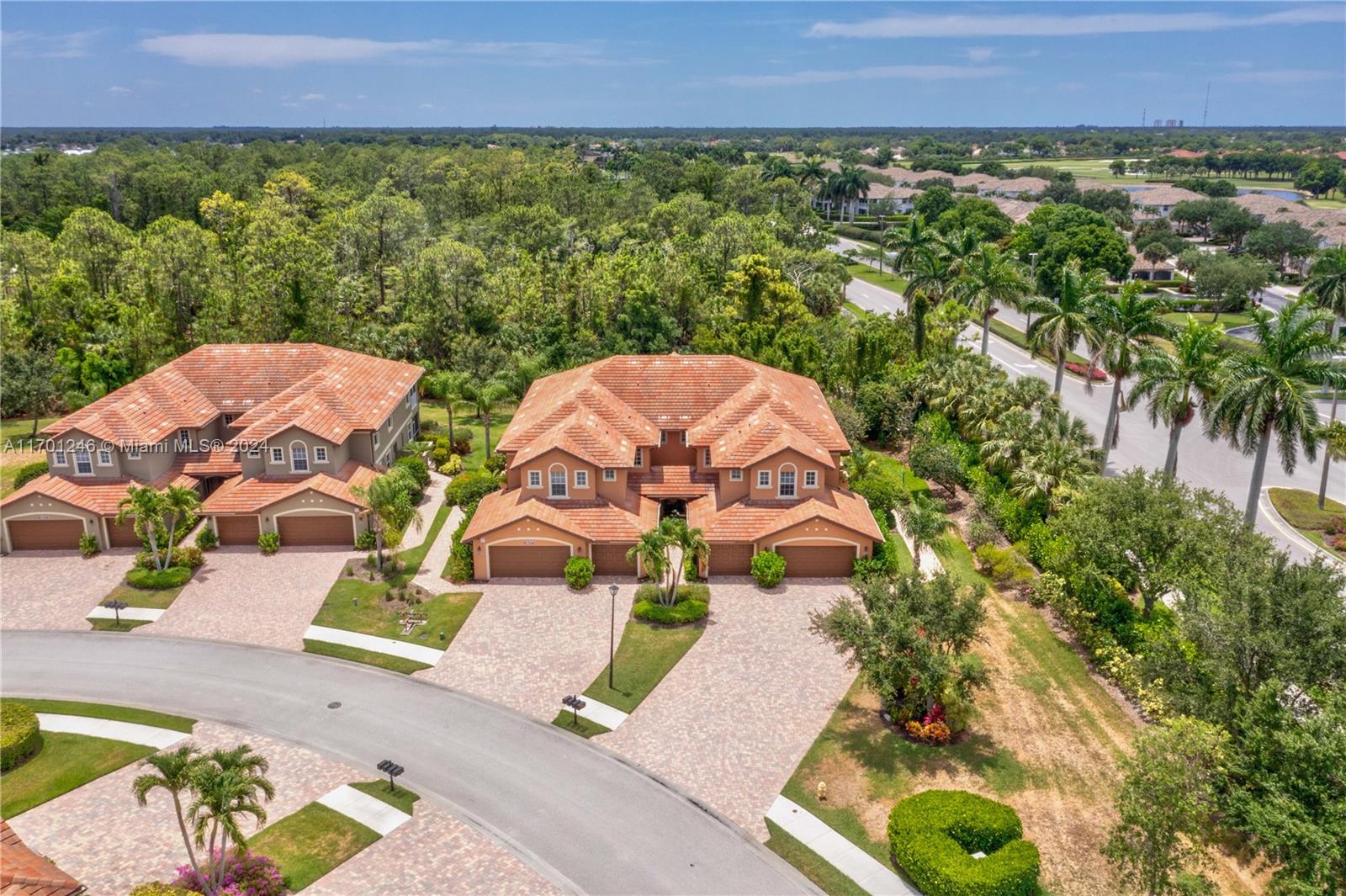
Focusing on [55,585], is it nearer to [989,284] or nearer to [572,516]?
[572,516]

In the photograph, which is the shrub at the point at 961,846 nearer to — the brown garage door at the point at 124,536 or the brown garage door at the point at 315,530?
the brown garage door at the point at 315,530

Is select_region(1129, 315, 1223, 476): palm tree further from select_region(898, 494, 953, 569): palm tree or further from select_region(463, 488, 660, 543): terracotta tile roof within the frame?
select_region(463, 488, 660, 543): terracotta tile roof

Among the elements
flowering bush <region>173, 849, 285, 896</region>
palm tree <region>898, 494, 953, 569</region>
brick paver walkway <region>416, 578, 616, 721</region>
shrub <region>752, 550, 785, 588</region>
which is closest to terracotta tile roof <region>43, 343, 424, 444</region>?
brick paver walkway <region>416, 578, 616, 721</region>

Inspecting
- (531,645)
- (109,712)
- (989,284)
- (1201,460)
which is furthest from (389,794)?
(989,284)

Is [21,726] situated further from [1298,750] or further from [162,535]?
[1298,750]

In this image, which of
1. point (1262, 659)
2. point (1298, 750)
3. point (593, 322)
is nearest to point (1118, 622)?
point (1262, 659)
